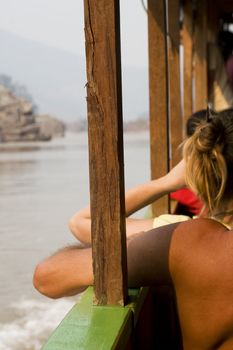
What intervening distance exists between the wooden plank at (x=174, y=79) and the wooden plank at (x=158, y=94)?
0.55 m

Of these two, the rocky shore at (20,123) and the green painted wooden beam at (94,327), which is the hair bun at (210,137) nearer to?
the green painted wooden beam at (94,327)

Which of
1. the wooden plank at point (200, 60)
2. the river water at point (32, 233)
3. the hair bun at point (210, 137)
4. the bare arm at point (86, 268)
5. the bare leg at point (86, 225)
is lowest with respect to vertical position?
the river water at point (32, 233)

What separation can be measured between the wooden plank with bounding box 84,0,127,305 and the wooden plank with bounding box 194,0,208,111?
5076 mm

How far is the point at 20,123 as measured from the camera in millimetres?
51906

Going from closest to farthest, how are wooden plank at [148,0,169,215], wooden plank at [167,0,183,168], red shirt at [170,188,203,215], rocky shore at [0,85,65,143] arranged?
wooden plank at [148,0,169,215] < red shirt at [170,188,203,215] < wooden plank at [167,0,183,168] < rocky shore at [0,85,65,143]

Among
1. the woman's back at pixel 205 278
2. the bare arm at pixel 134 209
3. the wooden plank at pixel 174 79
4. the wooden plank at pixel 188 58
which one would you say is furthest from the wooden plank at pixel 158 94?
the wooden plank at pixel 188 58

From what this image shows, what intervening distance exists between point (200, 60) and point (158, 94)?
3772 mm

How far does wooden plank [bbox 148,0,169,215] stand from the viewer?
3.24 m

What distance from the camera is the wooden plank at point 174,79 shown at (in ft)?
13.0

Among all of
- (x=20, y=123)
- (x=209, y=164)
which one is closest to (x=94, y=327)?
(x=209, y=164)

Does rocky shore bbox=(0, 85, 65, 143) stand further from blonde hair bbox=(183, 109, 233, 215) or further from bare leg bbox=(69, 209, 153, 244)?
blonde hair bbox=(183, 109, 233, 215)

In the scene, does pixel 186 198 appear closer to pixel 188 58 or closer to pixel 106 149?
pixel 106 149

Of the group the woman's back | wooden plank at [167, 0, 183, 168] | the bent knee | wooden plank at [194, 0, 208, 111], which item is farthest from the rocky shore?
the woman's back

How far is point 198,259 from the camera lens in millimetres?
1412
